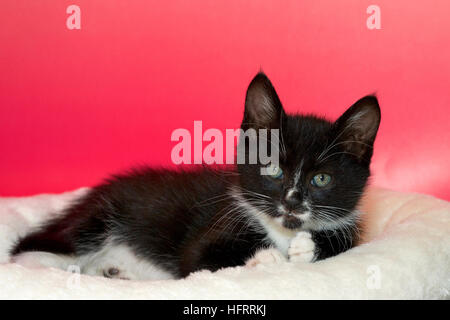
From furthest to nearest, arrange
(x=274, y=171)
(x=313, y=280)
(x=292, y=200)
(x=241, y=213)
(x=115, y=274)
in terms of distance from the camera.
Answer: (x=115, y=274)
(x=241, y=213)
(x=274, y=171)
(x=292, y=200)
(x=313, y=280)

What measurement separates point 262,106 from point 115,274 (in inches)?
35.7

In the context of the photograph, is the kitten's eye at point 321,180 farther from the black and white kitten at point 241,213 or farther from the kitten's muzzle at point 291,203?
the kitten's muzzle at point 291,203

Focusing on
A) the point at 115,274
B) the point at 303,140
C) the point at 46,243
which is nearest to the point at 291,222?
the point at 303,140

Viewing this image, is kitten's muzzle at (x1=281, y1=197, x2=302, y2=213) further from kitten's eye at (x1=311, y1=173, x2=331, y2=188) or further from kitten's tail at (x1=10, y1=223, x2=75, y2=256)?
kitten's tail at (x1=10, y1=223, x2=75, y2=256)

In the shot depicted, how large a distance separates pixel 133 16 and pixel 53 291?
2156mm

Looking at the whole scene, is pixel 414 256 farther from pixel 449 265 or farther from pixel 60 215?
pixel 60 215

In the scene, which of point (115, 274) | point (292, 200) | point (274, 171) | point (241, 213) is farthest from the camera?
point (115, 274)

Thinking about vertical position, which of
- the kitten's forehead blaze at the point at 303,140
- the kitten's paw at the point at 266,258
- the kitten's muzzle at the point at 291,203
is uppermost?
the kitten's forehead blaze at the point at 303,140

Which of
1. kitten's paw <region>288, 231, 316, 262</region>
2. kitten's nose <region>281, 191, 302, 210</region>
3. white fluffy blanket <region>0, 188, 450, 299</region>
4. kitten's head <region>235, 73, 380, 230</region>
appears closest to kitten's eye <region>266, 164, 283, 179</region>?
kitten's head <region>235, 73, 380, 230</region>

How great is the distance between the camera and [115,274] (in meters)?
2.32

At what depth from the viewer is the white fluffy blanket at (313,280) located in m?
1.53

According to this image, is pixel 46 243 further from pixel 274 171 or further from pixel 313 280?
pixel 313 280

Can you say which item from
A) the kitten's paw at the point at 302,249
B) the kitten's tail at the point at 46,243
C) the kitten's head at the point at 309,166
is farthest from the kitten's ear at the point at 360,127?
the kitten's tail at the point at 46,243

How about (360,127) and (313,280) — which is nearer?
(313,280)
